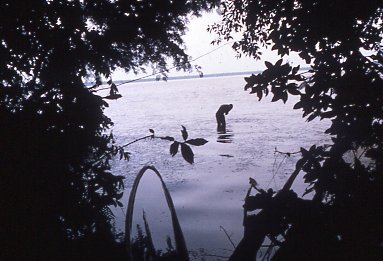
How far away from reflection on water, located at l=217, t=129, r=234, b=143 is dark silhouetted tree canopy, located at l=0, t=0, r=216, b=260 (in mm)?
17718

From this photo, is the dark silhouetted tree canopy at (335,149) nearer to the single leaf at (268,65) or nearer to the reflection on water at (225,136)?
the single leaf at (268,65)

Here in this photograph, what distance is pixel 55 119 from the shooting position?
222 centimetres

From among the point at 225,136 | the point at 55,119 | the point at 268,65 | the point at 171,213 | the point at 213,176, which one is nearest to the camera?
the point at 55,119

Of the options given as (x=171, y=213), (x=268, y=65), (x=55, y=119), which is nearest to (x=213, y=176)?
Result: (x=171, y=213)

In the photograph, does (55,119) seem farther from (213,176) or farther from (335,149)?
(213,176)

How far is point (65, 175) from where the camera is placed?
7.18ft

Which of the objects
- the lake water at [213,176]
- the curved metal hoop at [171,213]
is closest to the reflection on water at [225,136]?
the lake water at [213,176]

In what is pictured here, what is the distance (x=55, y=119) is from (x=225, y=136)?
20.0m

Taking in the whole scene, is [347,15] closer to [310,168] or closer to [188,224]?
[310,168]

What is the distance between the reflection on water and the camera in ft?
67.1

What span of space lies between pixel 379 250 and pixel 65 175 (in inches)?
89.3

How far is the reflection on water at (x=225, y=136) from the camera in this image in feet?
67.1

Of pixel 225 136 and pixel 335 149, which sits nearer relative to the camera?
pixel 335 149

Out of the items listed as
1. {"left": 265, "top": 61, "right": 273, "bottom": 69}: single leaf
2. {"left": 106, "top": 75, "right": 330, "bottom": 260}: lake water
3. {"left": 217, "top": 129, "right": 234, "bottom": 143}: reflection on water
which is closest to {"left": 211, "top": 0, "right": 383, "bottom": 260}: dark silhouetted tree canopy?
{"left": 265, "top": 61, "right": 273, "bottom": 69}: single leaf
